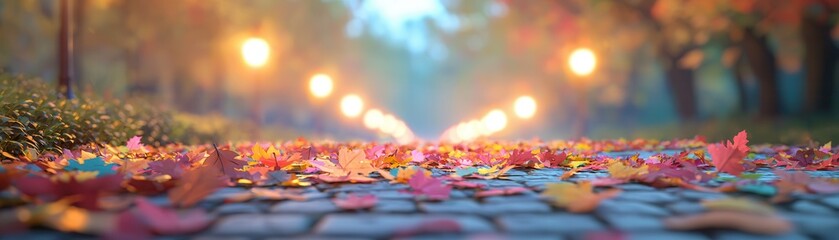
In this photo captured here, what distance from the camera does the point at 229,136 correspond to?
17078mm

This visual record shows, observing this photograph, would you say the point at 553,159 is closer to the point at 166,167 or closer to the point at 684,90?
the point at 166,167

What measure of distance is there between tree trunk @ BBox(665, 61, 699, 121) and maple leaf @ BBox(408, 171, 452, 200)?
21568mm

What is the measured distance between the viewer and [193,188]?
2578 mm

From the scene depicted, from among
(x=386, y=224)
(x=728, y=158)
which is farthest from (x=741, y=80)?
(x=386, y=224)

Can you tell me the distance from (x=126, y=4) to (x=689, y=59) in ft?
52.1

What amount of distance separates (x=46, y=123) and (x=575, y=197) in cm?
506

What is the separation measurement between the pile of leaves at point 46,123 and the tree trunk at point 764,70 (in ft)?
55.7

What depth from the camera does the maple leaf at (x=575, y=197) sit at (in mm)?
2445

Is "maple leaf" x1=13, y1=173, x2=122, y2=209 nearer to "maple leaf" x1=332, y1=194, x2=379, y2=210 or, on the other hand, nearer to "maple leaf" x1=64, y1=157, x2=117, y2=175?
"maple leaf" x1=64, y1=157, x2=117, y2=175

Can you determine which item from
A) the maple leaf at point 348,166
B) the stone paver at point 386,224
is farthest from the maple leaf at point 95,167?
the stone paver at point 386,224

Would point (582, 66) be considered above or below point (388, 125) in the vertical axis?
below

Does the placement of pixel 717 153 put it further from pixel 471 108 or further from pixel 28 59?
pixel 471 108

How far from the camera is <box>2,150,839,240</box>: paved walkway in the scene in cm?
212

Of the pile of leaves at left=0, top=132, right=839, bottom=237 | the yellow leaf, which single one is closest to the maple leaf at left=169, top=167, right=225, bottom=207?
the pile of leaves at left=0, top=132, right=839, bottom=237
